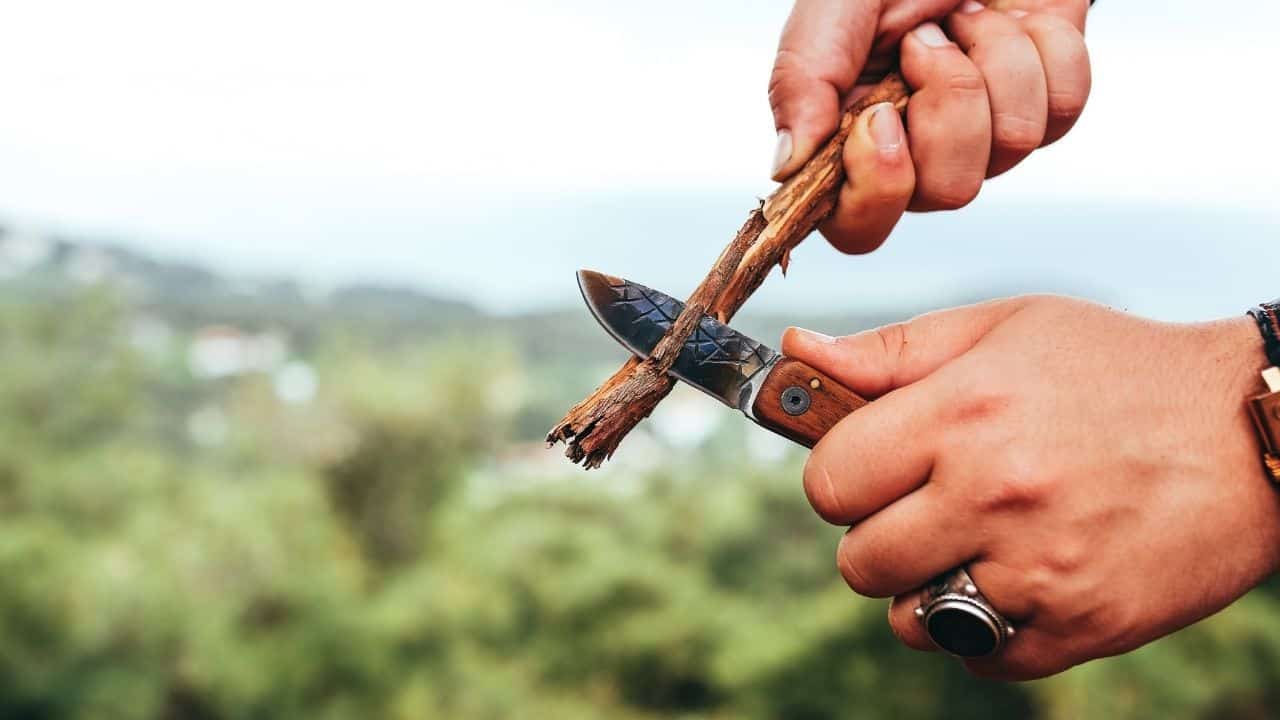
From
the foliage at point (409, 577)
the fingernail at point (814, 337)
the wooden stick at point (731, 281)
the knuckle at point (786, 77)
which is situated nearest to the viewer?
the wooden stick at point (731, 281)

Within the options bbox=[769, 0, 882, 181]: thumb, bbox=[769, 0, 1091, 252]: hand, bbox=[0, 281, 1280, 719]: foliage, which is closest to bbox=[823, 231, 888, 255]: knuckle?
bbox=[769, 0, 1091, 252]: hand

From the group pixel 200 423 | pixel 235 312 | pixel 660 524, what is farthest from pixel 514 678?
pixel 235 312

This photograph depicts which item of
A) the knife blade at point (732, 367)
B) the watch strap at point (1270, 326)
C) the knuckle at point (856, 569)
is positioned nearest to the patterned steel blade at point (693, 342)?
the knife blade at point (732, 367)

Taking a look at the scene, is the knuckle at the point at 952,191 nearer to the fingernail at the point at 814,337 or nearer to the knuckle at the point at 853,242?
the knuckle at the point at 853,242

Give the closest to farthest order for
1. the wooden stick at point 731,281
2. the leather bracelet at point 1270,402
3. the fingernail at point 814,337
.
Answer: the leather bracelet at point 1270,402 < the wooden stick at point 731,281 < the fingernail at point 814,337

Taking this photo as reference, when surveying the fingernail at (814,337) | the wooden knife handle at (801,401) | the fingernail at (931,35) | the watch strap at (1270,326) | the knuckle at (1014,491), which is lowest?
the knuckle at (1014,491)

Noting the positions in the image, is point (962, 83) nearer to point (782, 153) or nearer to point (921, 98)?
point (921, 98)

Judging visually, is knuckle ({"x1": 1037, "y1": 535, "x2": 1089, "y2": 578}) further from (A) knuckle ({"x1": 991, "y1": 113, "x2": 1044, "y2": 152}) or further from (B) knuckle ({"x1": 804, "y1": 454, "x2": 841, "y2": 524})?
(A) knuckle ({"x1": 991, "y1": 113, "x2": 1044, "y2": 152})
